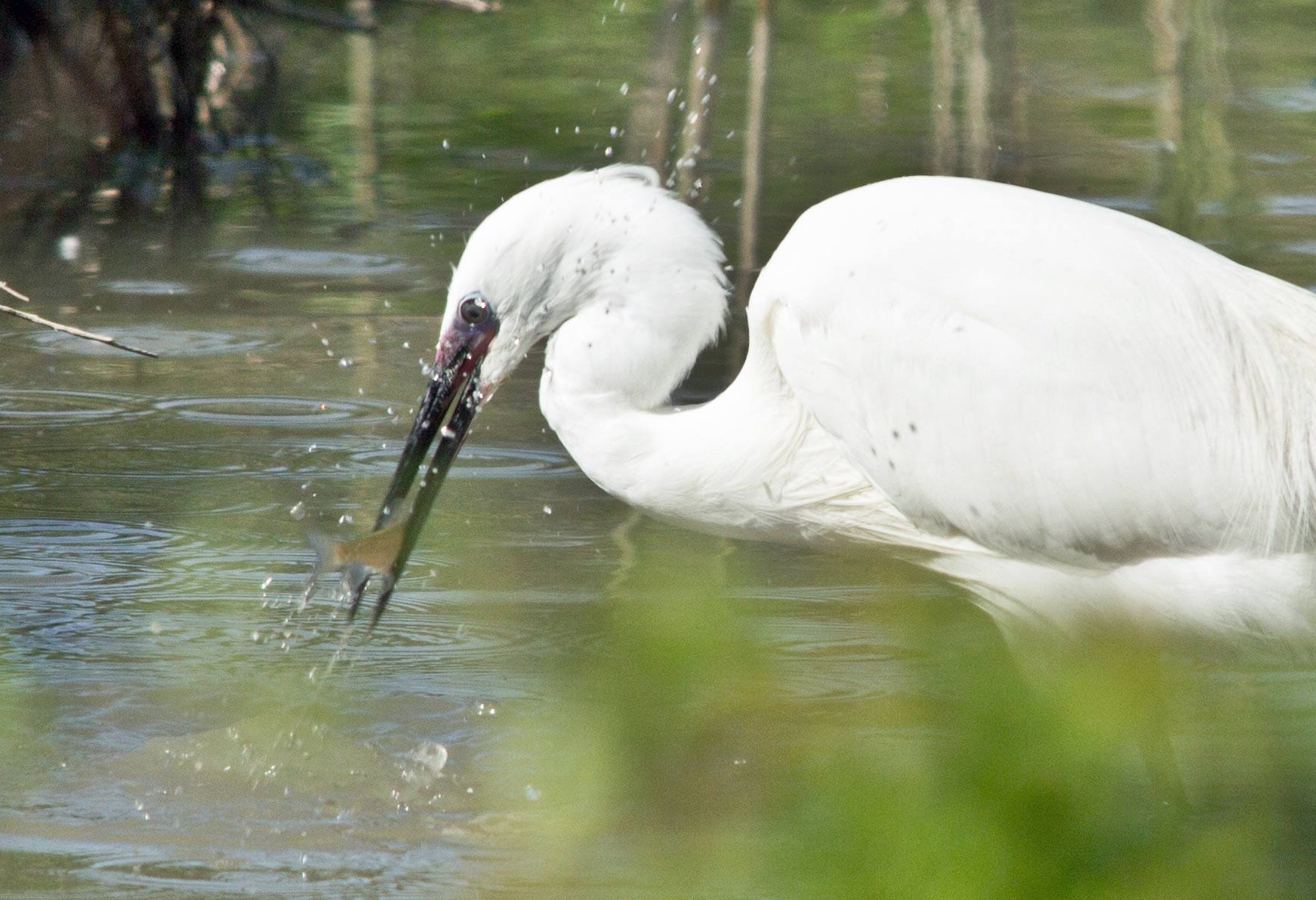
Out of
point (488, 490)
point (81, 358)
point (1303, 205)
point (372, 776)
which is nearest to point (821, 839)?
point (372, 776)

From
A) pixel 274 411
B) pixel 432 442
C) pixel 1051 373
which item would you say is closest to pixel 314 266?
pixel 274 411

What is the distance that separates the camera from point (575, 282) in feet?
12.4

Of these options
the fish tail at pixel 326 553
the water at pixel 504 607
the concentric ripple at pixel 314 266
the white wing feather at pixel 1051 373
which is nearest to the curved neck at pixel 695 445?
the white wing feather at pixel 1051 373

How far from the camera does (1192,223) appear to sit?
9.00 meters

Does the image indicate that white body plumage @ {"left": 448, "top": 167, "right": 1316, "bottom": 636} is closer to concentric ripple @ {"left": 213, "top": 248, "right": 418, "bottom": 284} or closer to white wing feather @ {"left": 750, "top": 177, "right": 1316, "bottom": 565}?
white wing feather @ {"left": 750, "top": 177, "right": 1316, "bottom": 565}

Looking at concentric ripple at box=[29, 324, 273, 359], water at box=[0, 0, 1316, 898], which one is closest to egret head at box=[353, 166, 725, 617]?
water at box=[0, 0, 1316, 898]

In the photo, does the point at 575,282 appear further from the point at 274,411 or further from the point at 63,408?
the point at 63,408

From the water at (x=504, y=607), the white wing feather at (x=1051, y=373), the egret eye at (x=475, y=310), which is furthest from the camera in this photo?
the egret eye at (x=475, y=310)

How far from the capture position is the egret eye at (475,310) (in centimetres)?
375

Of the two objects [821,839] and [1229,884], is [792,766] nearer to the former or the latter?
[821,839]

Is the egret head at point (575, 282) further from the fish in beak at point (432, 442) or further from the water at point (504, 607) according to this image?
the water at point (504, 607)

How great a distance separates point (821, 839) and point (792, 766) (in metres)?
0.11

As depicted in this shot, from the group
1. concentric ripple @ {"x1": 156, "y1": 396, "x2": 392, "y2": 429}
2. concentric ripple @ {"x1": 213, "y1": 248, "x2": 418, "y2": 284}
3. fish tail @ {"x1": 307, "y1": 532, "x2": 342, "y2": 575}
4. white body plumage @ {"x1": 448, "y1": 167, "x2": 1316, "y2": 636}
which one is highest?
white body plumage @ {"x1": 448, "y1": 167, "x2": 1316, "y2": 636}

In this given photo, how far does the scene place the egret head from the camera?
3715 millimetres
